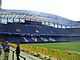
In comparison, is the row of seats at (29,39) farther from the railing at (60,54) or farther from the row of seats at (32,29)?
the railing at (60,54)

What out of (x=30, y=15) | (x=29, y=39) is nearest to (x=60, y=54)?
(x=30, y=15)

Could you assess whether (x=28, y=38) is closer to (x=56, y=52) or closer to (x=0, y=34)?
(x=0, y=34)

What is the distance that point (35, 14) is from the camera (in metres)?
102

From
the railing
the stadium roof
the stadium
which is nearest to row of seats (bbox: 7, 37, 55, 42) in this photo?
the stadium

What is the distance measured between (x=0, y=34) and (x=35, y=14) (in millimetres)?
16313

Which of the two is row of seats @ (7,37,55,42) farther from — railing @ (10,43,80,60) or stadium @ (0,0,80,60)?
railing @ (10,43,80,60)

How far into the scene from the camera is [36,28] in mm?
119188

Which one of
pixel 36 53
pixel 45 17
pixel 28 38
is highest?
pixel 36 53

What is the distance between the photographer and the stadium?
10500 centimetres

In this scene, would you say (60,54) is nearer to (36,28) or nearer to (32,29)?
(32,29)

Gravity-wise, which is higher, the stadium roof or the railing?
the railing

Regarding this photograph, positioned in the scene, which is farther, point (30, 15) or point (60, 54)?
point (30, 15)

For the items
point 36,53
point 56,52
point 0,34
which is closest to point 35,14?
point 0,34

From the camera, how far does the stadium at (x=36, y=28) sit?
105 meters
